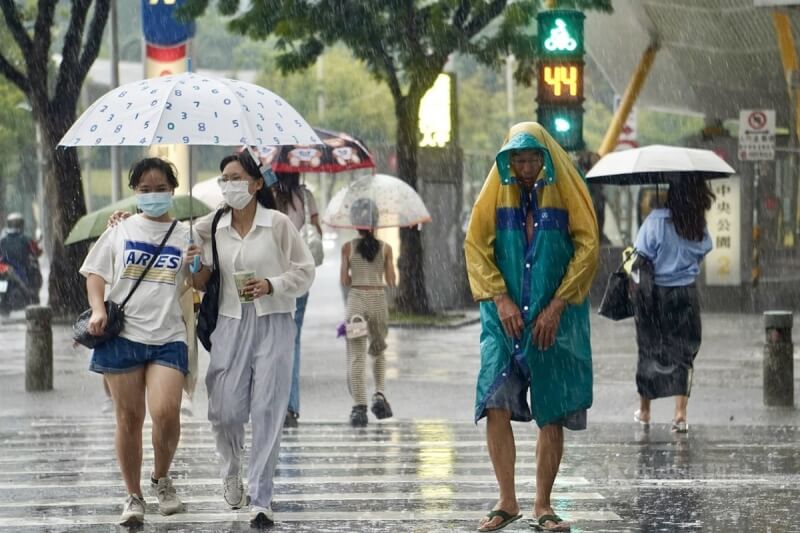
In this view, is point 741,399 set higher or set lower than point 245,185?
lower

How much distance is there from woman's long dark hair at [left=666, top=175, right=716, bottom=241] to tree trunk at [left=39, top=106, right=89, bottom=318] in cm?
1494

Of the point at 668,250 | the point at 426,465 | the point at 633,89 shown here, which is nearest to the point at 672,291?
the point at 668,250

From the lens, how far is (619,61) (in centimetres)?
3841

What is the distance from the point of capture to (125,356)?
8.34m

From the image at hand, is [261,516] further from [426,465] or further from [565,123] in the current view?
[565,123]

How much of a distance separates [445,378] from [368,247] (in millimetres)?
4354

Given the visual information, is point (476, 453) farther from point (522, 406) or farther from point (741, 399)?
point (741, 399)

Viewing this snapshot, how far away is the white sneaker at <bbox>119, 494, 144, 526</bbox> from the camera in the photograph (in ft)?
27.1

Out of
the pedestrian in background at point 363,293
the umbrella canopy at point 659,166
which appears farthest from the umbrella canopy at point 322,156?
the umbrella canopy at point 659,166

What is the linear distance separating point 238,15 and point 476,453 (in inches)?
682

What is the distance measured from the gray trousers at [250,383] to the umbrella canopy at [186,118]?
2.82ft

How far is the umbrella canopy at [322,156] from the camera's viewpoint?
12945 millimetres

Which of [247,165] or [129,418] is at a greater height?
[247,165]

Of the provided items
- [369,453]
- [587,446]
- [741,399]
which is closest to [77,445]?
[369,453]
